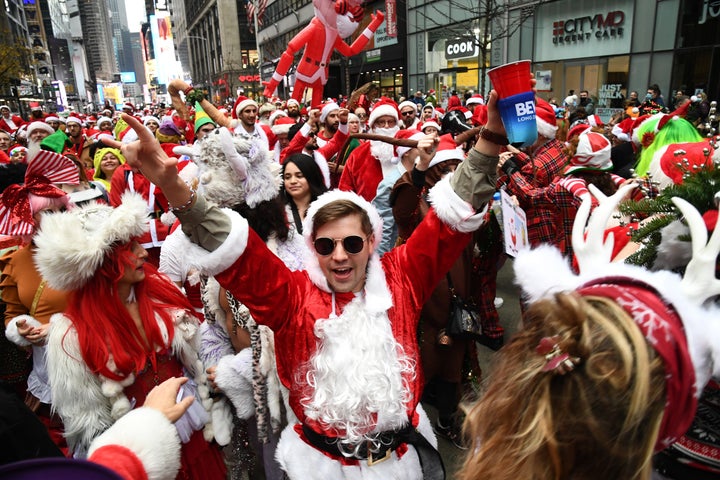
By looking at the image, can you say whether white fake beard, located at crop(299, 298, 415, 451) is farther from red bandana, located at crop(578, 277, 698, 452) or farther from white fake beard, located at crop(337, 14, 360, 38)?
white fake beard, located at crop(337, 14, 360, 38)

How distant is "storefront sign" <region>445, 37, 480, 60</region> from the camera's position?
19.6m

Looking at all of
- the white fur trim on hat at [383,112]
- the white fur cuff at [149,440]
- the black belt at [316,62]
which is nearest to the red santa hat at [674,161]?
the white fur cuff at [149,440]

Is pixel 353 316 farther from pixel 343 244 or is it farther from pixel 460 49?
pixel 460 49

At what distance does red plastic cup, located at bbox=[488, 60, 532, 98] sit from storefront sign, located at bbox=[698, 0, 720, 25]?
1466cm

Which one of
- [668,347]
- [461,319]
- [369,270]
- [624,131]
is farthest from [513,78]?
[624,131]

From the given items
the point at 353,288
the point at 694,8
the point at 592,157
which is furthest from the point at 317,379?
the point at 694,8

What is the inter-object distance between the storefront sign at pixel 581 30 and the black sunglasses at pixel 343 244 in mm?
16121

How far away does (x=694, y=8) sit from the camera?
12734 mm

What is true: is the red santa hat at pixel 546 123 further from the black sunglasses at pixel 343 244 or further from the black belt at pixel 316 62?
the black belt at pixel 316 62

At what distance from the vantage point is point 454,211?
1.85m

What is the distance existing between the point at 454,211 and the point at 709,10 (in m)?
15.1

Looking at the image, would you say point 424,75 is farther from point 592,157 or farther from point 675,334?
point 675,334

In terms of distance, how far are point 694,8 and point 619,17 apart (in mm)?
2086

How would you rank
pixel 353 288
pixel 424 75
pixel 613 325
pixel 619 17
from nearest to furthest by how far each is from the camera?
pixel 613 325 < pixel 353 288 < pixel 619 17 < pixel 424 75
